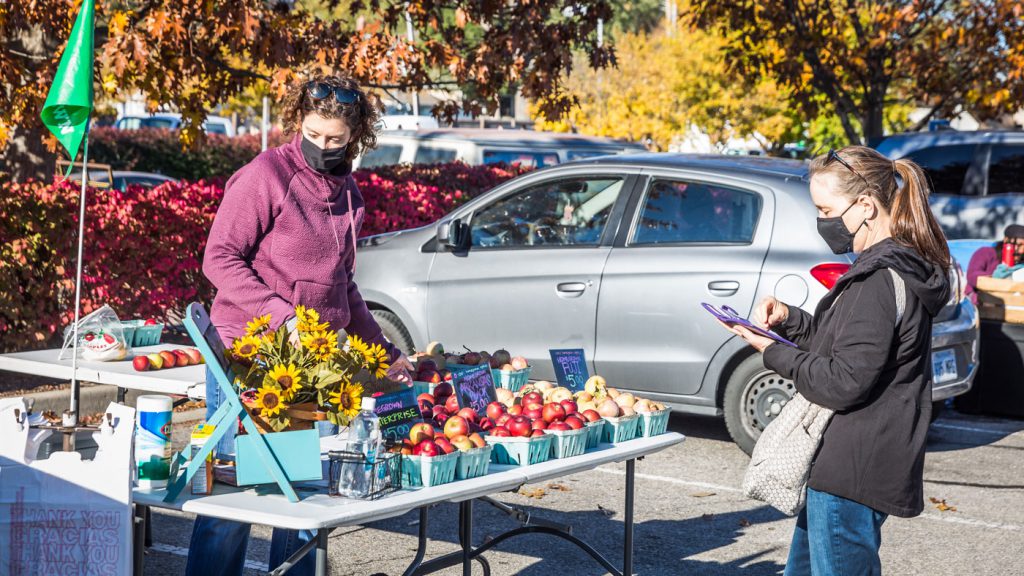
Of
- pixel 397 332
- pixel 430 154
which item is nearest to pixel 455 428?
pixel 397 332

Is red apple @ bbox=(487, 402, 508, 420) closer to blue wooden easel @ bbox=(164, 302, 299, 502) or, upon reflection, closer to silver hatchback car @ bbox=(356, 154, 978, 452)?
blue wooden easel @ bbox=(164, 302, 299, 502)

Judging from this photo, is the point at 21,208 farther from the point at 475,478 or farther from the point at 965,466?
the point at 965,466

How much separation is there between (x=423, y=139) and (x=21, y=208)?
751cm

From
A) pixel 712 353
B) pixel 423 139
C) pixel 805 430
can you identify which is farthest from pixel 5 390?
pixel 423 139

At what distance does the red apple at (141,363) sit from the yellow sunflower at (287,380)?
193 centimetres

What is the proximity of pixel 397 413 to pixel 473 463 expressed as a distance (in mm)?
277

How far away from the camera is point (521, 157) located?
590 inches

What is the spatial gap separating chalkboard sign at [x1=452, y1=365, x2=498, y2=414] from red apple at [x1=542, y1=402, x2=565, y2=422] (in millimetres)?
271

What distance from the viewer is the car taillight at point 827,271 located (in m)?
6.85

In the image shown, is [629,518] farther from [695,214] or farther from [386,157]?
[386,157]

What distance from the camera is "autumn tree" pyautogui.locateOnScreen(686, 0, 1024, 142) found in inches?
595

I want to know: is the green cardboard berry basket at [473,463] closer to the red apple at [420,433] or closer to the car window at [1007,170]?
the red apple at [420,433]

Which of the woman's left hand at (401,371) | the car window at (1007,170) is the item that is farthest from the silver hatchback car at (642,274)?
the car window at (1007,170)

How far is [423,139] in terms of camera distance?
1495 centimetres
